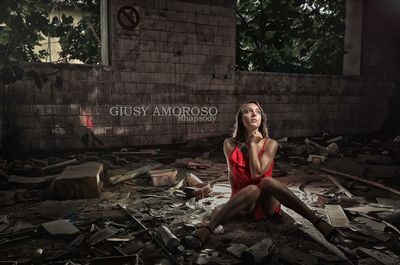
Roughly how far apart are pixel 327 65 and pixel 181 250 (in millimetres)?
10783

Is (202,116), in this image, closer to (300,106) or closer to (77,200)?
(300,106)

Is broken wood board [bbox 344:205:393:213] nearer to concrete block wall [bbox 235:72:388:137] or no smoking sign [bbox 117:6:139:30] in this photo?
concrete block wall [bbox 235:72:388:137]

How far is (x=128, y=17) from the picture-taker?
846 cm

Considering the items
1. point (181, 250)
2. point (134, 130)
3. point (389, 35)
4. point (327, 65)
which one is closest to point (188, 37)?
point (134, 130)

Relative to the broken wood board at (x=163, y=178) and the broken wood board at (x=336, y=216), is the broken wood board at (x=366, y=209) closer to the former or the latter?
the broken wood board at (x=336, y=216)

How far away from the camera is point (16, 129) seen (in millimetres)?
7559

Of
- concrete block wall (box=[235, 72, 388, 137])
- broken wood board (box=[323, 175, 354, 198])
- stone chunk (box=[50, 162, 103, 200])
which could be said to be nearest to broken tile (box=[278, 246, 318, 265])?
broken wood board (box=[323, 175, 354, 198])

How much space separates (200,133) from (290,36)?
465 cm

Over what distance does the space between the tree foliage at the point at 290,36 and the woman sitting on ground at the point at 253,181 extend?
7.40 m

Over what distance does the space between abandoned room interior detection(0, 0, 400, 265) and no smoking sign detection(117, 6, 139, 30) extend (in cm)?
3

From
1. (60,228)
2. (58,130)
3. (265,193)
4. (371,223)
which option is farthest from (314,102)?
(60,228)

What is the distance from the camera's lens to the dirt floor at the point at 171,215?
318 centimetres

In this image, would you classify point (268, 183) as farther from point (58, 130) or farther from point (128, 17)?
point (128, 17)

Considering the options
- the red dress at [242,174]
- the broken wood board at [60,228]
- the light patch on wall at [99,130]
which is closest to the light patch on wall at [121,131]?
the light patch on wall at [99,130]
